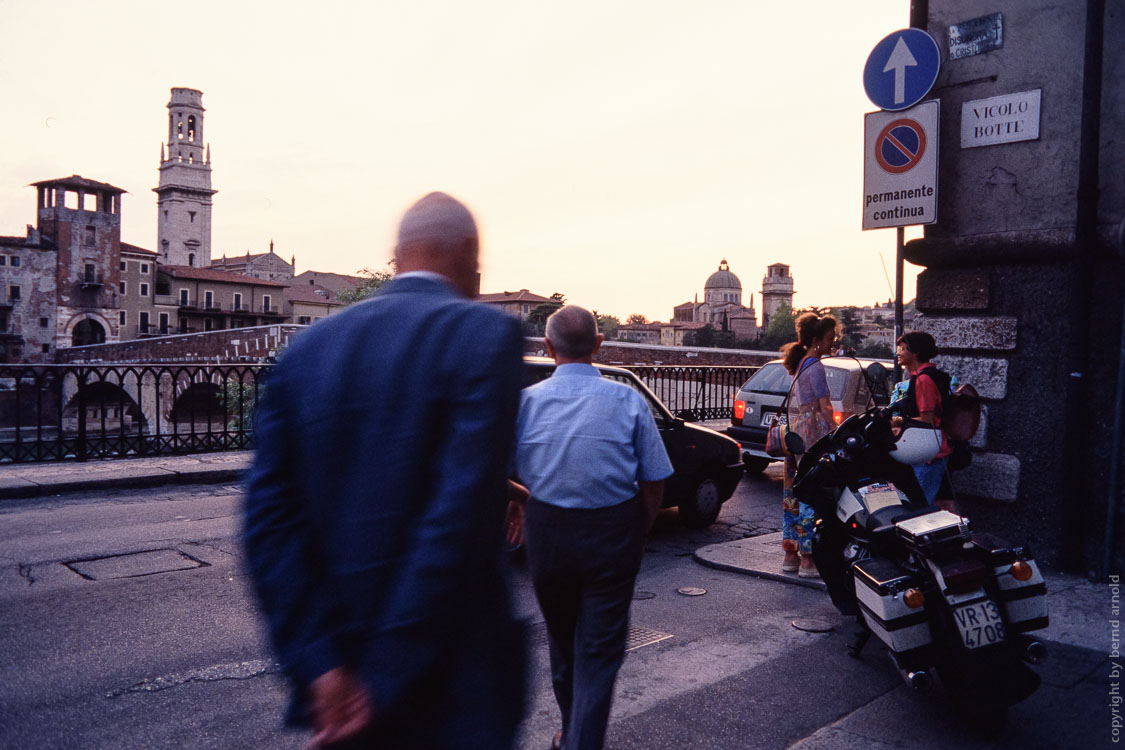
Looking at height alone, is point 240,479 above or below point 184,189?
below

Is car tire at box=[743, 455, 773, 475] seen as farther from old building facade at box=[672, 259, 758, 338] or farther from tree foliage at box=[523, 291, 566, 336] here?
old building facade at box=[672, 259, 758, 338]

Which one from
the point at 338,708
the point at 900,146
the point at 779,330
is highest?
the point at 900,146

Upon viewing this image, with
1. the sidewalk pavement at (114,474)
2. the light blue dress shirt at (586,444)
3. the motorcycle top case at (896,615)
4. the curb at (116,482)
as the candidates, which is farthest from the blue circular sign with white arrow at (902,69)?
the curb at (116,482)

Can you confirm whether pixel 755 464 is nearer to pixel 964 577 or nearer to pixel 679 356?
pixel 964 577

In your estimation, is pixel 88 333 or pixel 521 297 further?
pixel 521 297

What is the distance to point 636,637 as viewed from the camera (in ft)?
16.8

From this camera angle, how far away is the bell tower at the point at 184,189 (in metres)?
108

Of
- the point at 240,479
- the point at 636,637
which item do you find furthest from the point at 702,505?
the point at 240,479

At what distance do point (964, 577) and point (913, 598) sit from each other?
0.72 ft

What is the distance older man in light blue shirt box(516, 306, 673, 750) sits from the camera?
10.2 feet

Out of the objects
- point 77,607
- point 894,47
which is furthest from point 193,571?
point 894,47

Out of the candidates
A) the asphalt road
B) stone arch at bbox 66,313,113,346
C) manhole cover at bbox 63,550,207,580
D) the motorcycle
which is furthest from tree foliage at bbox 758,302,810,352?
the motorcycle

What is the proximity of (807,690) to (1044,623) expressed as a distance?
43.5 inches

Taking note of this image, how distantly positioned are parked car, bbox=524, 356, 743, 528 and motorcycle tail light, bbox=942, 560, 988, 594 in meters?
4.49
